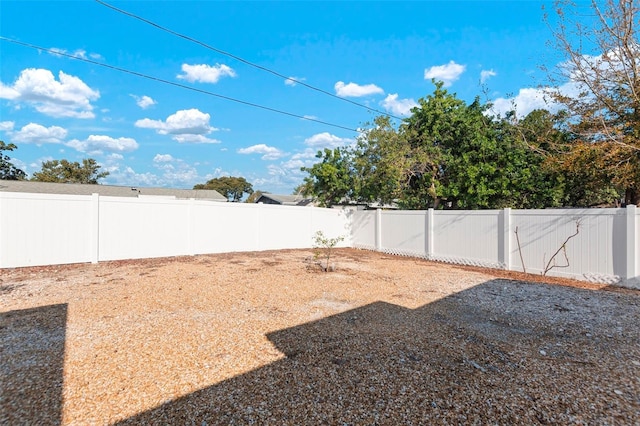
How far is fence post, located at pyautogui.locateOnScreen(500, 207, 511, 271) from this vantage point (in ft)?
25.5

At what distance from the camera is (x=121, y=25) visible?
8727 mm

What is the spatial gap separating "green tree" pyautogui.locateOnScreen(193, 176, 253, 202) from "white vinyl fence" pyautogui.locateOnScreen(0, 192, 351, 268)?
43.4 metres

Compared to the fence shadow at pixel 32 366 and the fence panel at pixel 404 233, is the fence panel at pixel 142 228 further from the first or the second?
the fence panel at pixel 404 233

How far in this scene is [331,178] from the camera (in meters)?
13.7

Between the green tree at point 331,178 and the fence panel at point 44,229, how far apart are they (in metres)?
8.49

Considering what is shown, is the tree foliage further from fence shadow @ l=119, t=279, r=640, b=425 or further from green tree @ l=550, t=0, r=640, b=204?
fence shadow @ l=119, t=279, r=640, b=425

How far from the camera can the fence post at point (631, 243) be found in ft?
19.1

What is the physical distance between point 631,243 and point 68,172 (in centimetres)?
4454

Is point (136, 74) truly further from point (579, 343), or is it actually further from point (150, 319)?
point (579, 343)

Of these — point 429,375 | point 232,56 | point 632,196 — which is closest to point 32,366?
point 429,375

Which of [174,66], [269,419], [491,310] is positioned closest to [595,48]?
[491,310]

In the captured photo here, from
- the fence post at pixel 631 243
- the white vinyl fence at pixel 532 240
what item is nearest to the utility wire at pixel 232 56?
the white vinyl fence at pixel 532 240

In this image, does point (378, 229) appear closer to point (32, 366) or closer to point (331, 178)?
point (331, 178)

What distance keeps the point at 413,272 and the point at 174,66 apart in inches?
395
